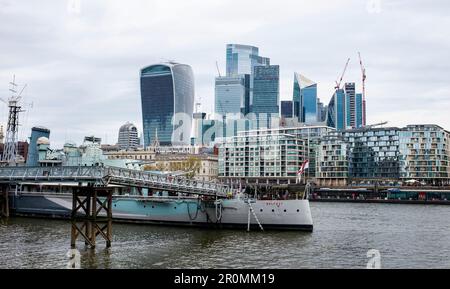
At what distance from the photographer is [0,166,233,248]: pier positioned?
4000 centimetres

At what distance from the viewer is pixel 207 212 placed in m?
57.7

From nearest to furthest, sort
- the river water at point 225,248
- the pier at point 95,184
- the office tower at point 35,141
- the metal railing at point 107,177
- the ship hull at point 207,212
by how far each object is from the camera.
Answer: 1. the river water at point 225,248
2. the pier at point 95,184
3. the metal railing at point 107,177
4. the ship hull at point 207,212
5. the office tower at point 35,141

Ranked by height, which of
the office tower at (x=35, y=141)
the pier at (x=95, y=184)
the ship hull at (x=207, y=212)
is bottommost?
the ship hull at (x=207, y=212)

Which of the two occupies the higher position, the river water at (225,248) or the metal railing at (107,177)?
the metal railing at (107,177)

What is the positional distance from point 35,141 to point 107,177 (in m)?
39.6

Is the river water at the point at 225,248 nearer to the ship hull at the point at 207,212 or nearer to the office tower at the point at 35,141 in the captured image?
the ship hull at the point at 207,212

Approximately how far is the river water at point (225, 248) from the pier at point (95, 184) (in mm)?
1750

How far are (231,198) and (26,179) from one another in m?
23.4

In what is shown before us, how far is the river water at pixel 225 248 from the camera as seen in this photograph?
33.5 metres

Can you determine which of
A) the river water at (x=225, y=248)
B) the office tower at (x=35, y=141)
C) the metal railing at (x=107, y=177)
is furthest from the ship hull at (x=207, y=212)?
the office tower at (x=35, y=141)

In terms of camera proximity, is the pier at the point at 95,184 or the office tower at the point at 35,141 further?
the office tower at the point at 35,141

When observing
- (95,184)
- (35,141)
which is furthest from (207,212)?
(35,141)

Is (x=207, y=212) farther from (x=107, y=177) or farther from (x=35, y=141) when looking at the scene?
(x=35, y=141)

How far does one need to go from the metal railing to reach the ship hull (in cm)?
279
